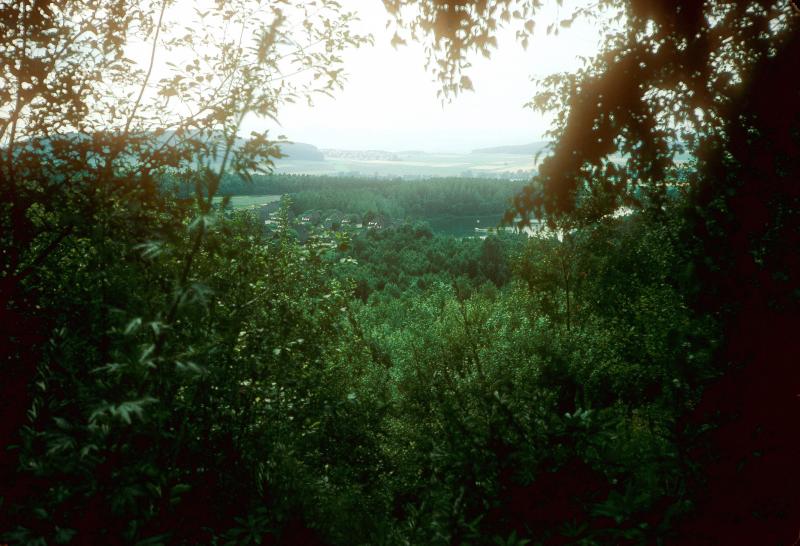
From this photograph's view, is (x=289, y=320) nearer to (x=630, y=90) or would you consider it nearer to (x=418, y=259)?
(x=630, y=90)

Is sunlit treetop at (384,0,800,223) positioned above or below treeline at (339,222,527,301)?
above

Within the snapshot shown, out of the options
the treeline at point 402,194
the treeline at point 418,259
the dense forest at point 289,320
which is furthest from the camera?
the treeline at point 402,194

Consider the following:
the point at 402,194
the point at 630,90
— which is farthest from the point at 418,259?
the point at 630,90

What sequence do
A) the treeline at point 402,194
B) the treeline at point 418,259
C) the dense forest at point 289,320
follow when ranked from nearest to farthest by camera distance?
the dense forest at point 289,320
the treeline at point 418,259
the treeline at point 402,194

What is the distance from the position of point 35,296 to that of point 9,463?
2.60 meters

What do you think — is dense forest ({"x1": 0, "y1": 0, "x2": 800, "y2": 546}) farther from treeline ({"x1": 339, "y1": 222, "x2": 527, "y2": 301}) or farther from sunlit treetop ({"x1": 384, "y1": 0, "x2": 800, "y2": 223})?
treeline ({"x1": 339, "y1": 222, "x2": 527, "y2": 301})

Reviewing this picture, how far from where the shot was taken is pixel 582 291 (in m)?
32.2

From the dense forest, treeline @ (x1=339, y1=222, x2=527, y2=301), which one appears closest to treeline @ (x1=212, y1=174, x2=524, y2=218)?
treeline @ (x1=339, y1=222, x2=527, y2=301)

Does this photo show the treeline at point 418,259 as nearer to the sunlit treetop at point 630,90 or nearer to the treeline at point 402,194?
the treeline at point 402,194

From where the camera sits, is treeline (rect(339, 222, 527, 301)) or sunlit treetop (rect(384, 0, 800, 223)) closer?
sunlit treetop (rect(384, 0, 800, 223))

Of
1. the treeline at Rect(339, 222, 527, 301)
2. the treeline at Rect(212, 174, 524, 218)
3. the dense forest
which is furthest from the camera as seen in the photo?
the treeline at Rect(212, 174, 524, 218)

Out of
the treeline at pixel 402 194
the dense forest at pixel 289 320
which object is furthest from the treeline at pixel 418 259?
the dense forest at pixel 289 320

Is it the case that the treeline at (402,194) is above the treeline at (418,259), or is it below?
above

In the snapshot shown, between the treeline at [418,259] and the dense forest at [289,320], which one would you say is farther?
the treeline at [418,259]
